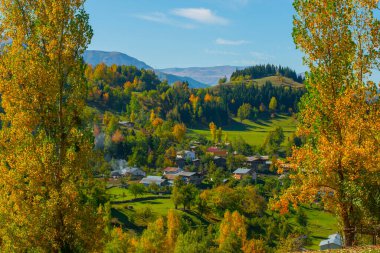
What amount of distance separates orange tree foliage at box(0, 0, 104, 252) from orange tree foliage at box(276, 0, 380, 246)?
34.1 ft

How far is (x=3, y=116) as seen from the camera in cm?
1997

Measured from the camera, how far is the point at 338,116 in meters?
20.8

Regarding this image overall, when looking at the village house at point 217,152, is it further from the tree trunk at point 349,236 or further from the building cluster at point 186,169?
the tree trunk at point 349,236

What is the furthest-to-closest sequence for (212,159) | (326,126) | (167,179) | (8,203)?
(212,159)
(167,179)
(326,126)
(8,203)

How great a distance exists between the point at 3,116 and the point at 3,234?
566 cm

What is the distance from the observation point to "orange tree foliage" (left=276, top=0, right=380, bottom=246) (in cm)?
2014

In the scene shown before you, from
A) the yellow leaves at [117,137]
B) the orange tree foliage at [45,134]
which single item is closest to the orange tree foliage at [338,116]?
the orange tree foliage at [45,134]

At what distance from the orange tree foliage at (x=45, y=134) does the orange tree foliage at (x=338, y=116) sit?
10394 mm

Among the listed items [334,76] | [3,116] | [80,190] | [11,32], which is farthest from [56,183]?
[334,76]

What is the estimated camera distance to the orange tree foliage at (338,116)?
20141 mm

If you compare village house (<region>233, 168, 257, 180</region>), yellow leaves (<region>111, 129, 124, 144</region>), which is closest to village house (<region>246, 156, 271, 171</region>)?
village house (<region>233, 168, 257, 180</region>)

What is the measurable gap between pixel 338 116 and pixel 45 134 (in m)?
14.8

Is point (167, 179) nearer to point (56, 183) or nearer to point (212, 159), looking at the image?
point (212, 159)

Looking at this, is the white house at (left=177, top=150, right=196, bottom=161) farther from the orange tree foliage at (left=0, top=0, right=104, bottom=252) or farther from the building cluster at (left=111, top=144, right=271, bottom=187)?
the orange tree foliage at (left=0, top=0, right=104, bottom=252)
